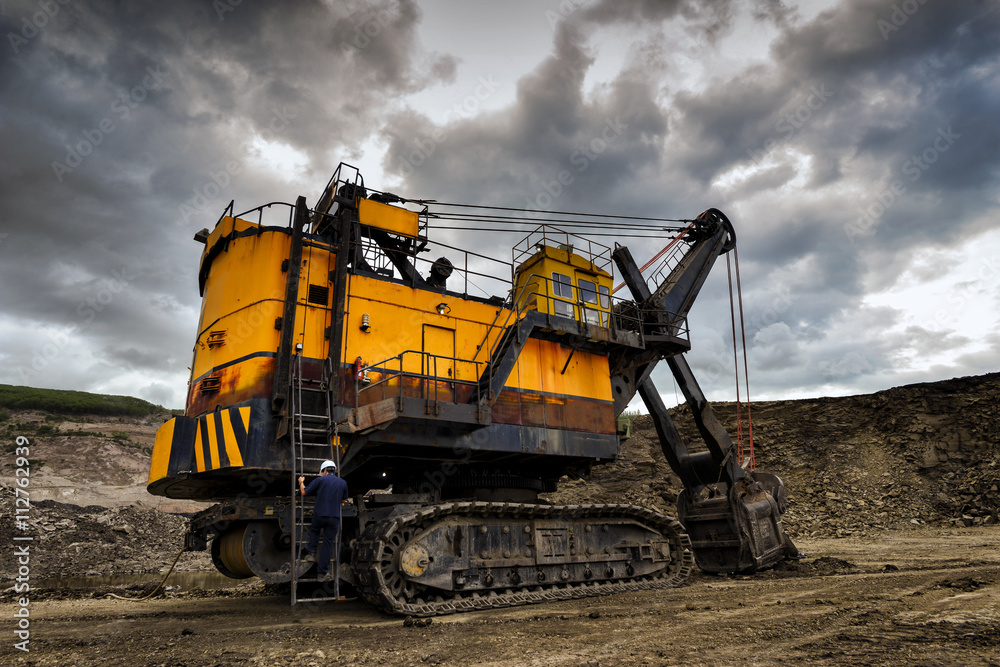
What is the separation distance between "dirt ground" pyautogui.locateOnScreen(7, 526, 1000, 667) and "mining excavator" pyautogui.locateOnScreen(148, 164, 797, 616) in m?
0.62

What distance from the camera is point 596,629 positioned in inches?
220

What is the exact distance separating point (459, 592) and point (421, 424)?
7.35ft

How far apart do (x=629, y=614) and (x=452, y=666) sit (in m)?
2.94

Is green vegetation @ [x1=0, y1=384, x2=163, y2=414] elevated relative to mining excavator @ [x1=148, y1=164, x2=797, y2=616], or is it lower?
elevated


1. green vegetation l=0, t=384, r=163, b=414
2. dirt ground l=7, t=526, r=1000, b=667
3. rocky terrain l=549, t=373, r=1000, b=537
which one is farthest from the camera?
green vegetation l=0, t=384, r=163, b=414

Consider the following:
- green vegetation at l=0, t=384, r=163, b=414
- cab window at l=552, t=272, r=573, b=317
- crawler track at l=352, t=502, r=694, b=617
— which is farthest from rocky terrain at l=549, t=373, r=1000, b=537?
green vegetation at l=0, t=384, r=163, b=414

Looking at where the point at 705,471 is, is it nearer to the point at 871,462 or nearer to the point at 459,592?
the point at 459,592

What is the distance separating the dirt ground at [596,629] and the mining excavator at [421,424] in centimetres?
62

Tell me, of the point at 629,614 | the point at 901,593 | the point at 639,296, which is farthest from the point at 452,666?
the point at 639,296

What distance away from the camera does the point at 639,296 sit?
11.6 metres

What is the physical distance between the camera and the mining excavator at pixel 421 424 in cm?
710

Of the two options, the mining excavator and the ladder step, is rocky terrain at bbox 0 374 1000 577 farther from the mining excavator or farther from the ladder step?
the ladder step

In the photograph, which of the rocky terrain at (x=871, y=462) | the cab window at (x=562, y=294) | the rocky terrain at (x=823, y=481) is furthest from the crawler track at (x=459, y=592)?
the rocky terrain at (x=871, y=462)

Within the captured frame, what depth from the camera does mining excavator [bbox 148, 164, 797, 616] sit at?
23.3ft
